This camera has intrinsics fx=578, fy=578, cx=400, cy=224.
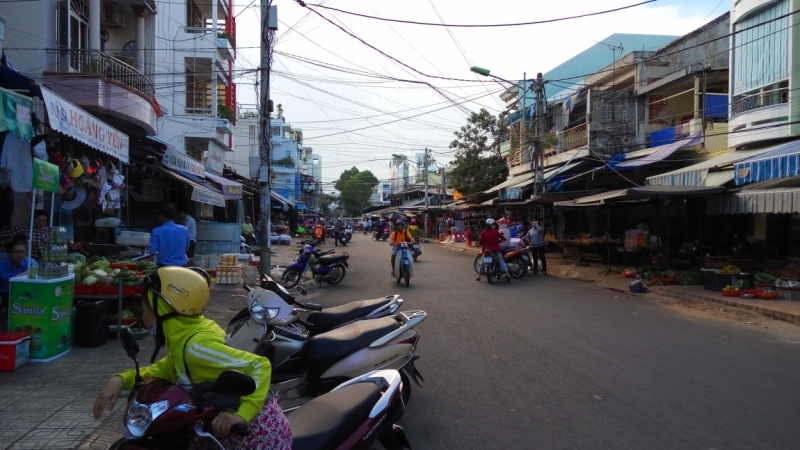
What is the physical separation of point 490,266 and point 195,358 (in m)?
12.4

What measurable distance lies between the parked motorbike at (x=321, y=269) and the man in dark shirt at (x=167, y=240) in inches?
206

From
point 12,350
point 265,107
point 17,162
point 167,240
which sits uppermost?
point 265,107

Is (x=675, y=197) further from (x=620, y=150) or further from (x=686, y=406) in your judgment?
(x=686, y=406)

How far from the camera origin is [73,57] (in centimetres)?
1206

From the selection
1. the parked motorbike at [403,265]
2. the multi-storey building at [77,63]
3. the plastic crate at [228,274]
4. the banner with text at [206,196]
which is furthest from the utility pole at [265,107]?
the parked motorbike at [403,265]

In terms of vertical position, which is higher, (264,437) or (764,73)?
(764,73)

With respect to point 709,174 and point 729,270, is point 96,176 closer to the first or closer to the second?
point 729,270

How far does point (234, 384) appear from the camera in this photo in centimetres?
228

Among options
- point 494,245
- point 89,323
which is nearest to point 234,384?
point 89,323

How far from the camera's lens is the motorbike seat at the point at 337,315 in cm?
583

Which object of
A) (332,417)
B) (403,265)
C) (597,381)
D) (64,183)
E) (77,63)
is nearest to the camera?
(332,417)

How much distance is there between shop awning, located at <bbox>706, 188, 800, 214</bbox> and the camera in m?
11.2

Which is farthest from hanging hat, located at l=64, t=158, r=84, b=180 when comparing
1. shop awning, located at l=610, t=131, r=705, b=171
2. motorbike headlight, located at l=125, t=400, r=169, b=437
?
shop awning, located at l=610, t=131, r=705, b=171

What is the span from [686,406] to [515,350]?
7.83 ft
